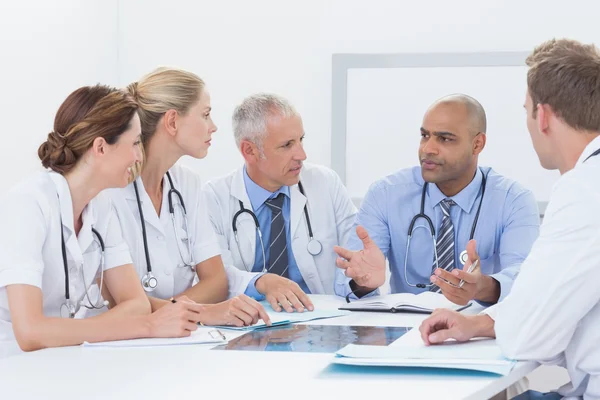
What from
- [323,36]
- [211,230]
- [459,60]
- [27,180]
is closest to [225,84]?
[323,36]

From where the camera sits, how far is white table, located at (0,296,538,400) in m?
1.48

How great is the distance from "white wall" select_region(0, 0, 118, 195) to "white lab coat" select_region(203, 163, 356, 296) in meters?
1.36

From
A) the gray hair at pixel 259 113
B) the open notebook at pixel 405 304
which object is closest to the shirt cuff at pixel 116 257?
the open notebook at pixel 405 304

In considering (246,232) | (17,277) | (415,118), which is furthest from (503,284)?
(415,118)

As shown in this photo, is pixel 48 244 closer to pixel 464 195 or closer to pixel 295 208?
pixel 295 208

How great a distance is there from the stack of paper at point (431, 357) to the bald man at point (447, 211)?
0.99m

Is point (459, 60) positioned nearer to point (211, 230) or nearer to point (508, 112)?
point (508, 112)

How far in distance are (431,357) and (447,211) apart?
1.35m

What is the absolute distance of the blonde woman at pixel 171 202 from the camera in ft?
8.79

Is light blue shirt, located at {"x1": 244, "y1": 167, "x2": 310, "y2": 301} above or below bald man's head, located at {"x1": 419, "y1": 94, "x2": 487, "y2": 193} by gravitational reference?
below

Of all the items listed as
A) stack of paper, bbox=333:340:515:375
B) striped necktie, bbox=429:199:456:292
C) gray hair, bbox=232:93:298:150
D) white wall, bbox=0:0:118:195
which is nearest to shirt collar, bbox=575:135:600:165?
stack of paper, bbox=333:340:515:375

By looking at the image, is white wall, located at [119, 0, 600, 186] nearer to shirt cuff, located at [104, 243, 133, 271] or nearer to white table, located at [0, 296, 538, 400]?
shirt cuff, located at [104, 243, 133, 271]

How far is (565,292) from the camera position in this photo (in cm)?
159

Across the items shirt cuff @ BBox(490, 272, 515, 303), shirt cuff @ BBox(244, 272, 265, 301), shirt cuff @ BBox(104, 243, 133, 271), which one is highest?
shirt cuff @ BBox(104, 243, 133, 271)
